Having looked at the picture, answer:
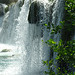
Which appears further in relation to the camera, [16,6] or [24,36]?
[16,6]

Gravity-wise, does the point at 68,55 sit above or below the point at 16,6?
below

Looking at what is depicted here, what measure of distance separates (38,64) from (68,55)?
16.8 feet

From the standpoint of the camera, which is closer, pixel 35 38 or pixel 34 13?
pixel 34 13

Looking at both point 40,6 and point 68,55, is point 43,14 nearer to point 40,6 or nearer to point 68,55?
point 40,6

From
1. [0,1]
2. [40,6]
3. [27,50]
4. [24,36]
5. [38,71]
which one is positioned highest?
[0,1]

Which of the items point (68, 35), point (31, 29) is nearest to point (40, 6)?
point (31, 29)

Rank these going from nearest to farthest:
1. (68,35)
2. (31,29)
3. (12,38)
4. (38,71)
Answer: (68,35)
(38,71)
(31,29)
(12,38)

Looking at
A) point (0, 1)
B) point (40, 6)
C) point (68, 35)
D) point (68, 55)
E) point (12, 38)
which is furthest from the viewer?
point (0, 1)

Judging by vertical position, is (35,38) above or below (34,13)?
below

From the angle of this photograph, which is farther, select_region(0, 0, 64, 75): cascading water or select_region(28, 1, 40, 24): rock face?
select_region(28, 1, 40, 24): rock face

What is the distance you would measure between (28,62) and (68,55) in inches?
213

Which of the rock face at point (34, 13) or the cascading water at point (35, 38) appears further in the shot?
the rock face at point (34, 13)

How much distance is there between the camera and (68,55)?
274 cm

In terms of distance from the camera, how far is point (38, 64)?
25.4 ft
